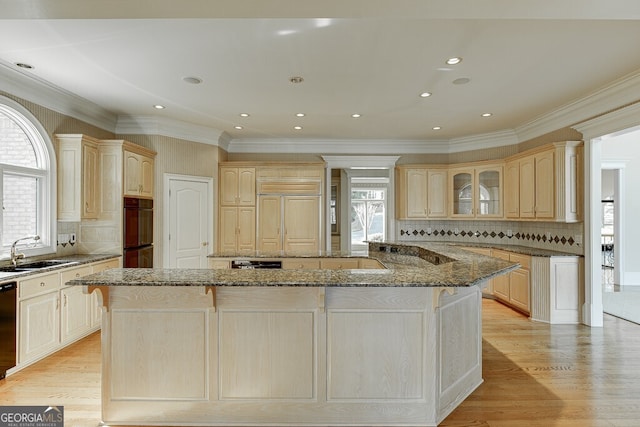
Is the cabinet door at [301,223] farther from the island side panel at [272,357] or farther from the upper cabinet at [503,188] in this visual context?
the island side panel at [272,357]

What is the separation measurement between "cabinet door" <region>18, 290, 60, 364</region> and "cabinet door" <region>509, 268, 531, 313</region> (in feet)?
17.6

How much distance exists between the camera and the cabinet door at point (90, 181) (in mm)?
4035

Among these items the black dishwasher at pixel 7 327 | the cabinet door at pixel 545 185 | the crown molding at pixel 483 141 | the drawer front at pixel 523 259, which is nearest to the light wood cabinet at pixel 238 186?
the black dishwasher at pixel 7 327

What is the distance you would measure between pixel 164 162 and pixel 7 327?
110 inches

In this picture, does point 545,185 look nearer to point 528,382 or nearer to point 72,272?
point 528,382

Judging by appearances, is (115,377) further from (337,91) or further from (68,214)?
(337,91)

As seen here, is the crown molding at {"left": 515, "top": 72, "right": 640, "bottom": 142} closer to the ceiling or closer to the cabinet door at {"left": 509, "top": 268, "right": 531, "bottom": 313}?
the ceiling

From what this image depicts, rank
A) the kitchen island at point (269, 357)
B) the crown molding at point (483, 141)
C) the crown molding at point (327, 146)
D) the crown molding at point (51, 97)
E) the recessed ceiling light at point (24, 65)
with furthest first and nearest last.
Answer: the crown molding at point (327, 146) → the crown molding at point (483, 141) → the crown molding at point (51, 97) → the recessed ceiling light at point (24, 65) → the kitchen island at point (269, 357)

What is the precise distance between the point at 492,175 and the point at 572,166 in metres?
1.33

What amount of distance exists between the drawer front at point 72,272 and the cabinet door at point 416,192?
4.74 m

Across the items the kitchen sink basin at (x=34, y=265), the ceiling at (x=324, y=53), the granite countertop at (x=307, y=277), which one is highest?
the ceiling at (x=324, y=53)

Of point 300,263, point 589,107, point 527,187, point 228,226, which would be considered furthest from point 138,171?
point 589,107

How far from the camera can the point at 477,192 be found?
575cm

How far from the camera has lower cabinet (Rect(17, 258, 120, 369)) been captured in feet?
9.80
